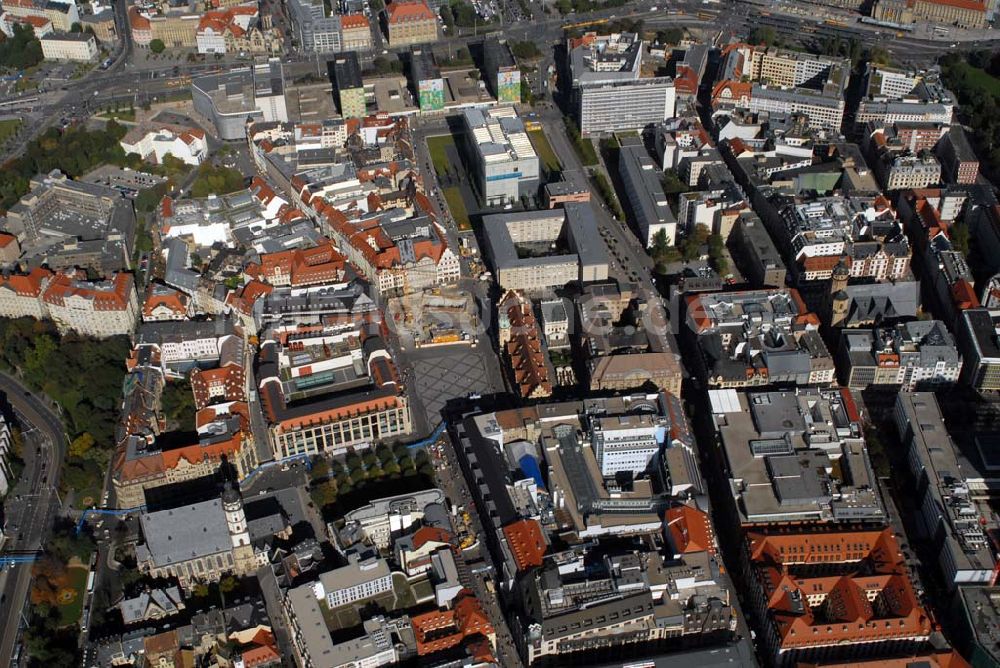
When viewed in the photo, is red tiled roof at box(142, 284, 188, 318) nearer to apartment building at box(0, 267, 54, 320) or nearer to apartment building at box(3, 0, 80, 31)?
apartment building at box(0, 267, 54, 320)

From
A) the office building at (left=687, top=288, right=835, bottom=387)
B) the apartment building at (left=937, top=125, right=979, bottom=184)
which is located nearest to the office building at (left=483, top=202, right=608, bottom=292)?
the office building at (left=687, top=288, right=835, bottom=387)

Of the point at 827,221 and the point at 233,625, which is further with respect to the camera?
the point at 827,221

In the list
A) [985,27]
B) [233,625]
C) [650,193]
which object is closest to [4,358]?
[233,625]

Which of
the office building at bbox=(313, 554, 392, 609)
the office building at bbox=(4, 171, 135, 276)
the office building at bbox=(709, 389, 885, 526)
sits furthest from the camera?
the office building at bbox=(4, 171, 135, 276)

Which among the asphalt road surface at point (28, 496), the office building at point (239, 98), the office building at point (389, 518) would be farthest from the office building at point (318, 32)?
the office building at point (389, 518)

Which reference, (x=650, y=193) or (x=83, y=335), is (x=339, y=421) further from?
(x=650, y=193)

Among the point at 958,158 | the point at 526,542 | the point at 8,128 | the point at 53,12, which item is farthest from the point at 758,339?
the point at 53,12
